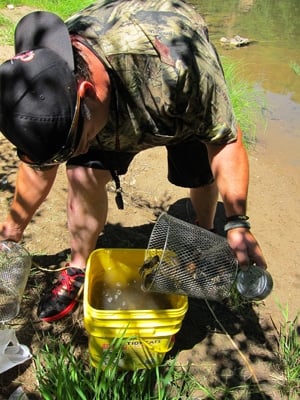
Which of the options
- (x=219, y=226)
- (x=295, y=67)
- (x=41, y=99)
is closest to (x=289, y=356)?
(x=219, y=226)

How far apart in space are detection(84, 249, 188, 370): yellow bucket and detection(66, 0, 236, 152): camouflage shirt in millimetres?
719

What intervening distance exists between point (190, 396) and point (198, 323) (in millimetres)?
530

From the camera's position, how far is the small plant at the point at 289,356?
2428 mm

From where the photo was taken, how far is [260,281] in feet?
6.56

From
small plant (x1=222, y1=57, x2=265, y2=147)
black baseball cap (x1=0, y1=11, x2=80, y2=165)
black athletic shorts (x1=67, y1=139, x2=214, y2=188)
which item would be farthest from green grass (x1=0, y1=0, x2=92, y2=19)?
black baseball cap (x1=0, y1=11, x2=80, y2=165)

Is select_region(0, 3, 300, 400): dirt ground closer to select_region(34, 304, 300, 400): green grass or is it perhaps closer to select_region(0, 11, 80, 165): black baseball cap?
select_region(34, 304, 300, 400): green grass

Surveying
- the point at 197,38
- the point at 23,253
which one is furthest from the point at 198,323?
the point at 197,38

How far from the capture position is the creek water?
571 centimetres

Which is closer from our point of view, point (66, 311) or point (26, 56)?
point (26, 56)

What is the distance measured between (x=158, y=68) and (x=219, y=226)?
2110 mm

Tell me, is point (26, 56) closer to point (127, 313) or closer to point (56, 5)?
point (127, 313)

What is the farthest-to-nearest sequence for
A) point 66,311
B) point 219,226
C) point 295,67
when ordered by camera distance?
point 295,67 < point 219,226 < point 66,311

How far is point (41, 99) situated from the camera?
157 centimetres

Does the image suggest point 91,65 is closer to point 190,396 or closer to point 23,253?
point 23,253
